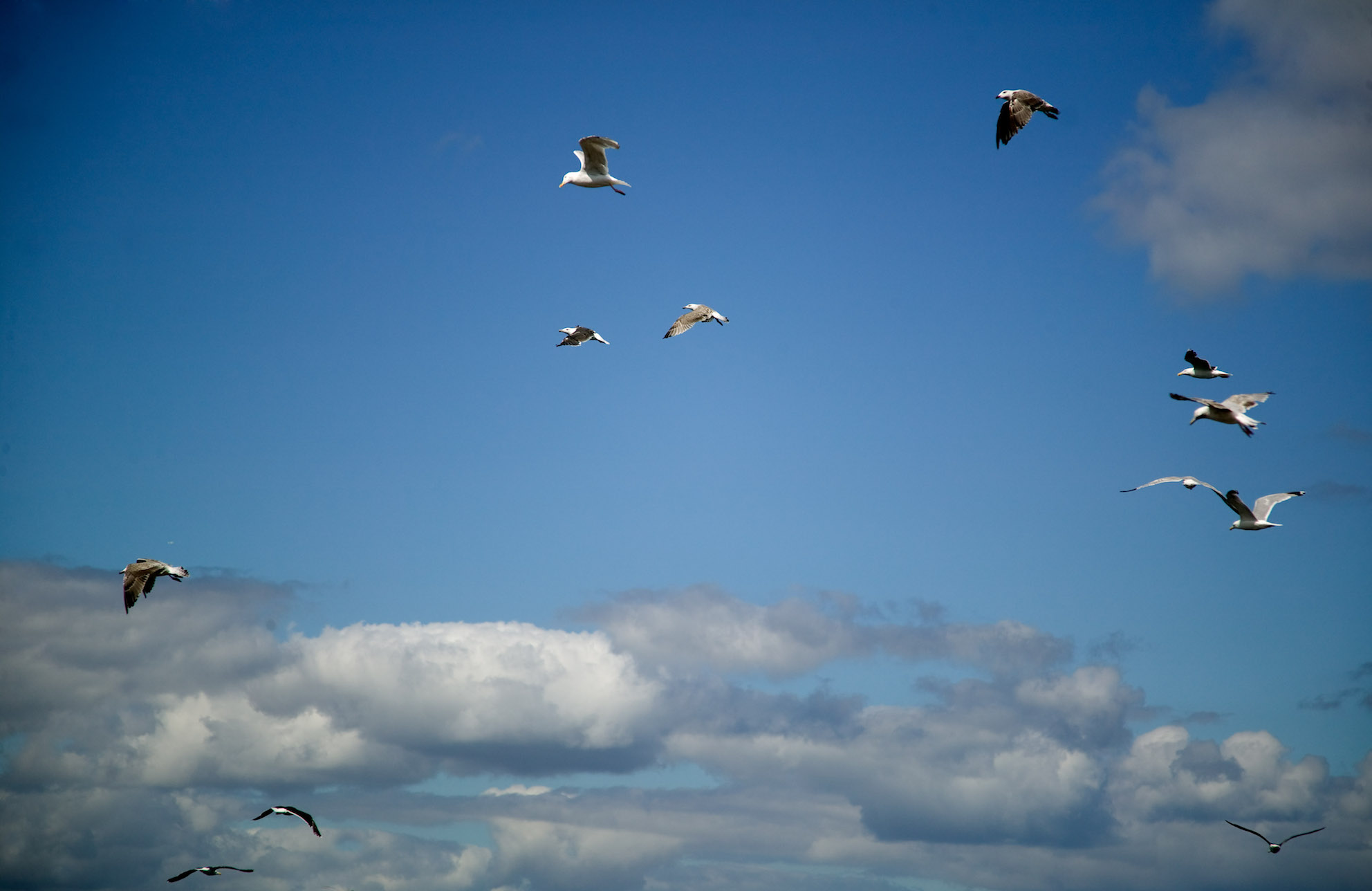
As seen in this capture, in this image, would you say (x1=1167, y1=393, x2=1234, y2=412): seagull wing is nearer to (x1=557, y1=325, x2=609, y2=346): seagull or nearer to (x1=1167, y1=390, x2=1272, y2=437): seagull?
(x1=1167, y1=390, x2=1272, y2=437): seagull

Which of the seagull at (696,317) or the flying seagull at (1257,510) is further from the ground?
the seagull at (696,317)

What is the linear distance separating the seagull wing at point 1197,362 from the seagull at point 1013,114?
41.7 feet

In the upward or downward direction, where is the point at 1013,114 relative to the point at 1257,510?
upward

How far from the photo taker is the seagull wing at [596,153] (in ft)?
189

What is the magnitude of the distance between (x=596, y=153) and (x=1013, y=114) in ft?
68.0

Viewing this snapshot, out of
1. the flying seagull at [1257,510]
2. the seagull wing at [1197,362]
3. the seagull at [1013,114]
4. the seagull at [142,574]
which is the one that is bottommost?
the seagull at [142,574]

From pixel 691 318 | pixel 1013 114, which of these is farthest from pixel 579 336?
pixel 1013 114

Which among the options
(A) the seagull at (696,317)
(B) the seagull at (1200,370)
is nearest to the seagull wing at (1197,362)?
(B) the seagull at (1200,370)

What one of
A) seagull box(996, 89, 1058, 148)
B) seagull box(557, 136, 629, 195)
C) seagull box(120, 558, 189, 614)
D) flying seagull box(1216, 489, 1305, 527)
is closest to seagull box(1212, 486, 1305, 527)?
flying seagull box(1216, 489, 1305, 527)

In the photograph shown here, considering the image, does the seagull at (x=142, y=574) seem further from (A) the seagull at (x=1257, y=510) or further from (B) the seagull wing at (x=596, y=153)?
(A) the seagull at (x=1257, y=510)

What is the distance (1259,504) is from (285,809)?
163 ft

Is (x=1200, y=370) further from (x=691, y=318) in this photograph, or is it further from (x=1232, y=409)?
(x=691, y=318)

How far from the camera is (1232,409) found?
51.2 m

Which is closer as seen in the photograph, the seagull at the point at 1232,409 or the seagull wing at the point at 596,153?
the seagull at the point at 1232,409
